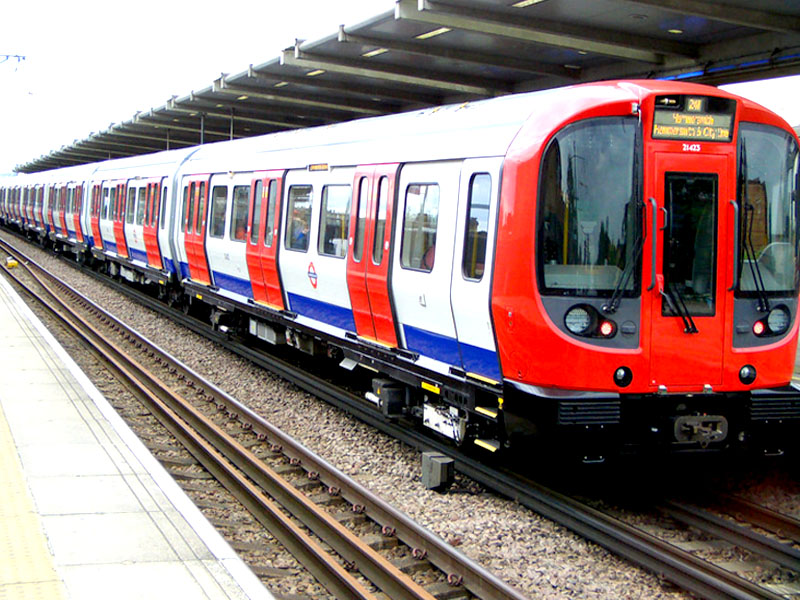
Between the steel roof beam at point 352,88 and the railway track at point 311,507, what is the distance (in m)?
7.40

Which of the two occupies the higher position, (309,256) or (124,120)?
(124,120)

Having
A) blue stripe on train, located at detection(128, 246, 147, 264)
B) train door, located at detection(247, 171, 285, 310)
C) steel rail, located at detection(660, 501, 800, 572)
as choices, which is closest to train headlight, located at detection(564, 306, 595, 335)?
steel rail, located at detection(660, 501, 800, 572)

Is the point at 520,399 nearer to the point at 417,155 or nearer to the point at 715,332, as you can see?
the point at 715,332

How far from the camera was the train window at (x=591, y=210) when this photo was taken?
273 inches

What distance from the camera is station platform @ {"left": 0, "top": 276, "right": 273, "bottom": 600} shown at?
17.6ft

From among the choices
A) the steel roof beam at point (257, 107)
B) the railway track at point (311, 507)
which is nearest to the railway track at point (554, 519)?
the railway track at point (311, 507)

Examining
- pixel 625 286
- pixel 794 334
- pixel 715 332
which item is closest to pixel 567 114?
pixel 625 286

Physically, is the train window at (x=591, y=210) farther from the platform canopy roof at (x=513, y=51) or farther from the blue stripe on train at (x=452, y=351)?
the platform canopy roof at (x=513, y=51)

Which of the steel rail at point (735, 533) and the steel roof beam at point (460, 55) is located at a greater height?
the steel roof beam at point (460, 55)

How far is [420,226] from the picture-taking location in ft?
28.3

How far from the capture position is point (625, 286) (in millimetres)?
7000

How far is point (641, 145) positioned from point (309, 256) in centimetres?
518

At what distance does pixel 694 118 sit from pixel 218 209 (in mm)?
9550

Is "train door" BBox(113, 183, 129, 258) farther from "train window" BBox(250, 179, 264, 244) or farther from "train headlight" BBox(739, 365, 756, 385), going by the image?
"train headlight" BBox(739, 365, 756, 385)
